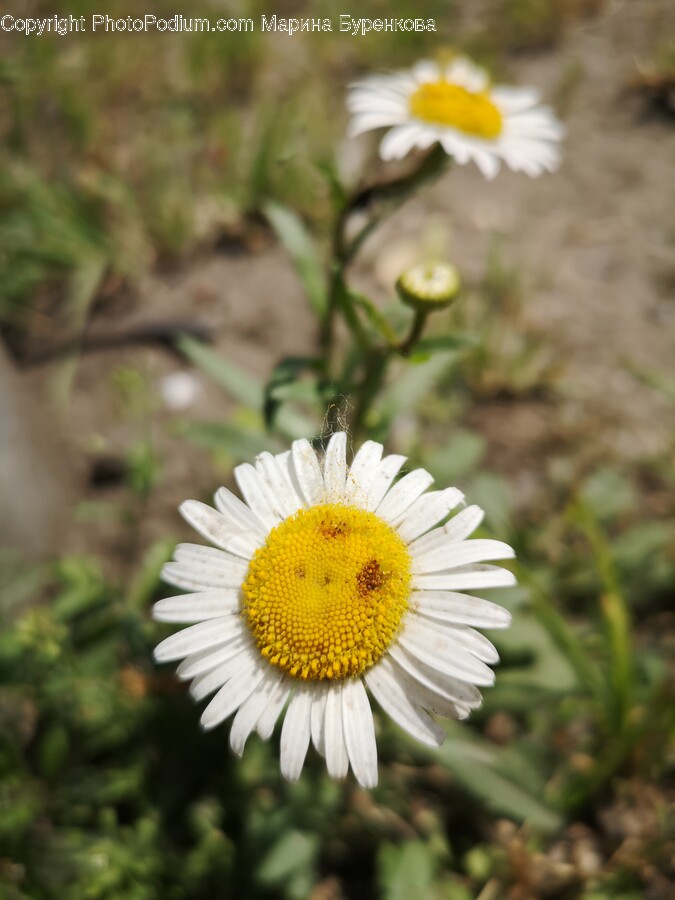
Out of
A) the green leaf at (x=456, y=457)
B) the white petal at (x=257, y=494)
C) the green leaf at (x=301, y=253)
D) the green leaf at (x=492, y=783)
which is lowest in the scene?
the green leaf at (x=492, y=783)

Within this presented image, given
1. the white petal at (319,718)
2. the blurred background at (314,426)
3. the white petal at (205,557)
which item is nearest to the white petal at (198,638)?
the white petal at (205,557)

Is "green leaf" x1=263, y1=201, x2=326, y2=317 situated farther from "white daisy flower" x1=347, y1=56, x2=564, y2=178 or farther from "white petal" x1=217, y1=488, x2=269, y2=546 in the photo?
"white petal" x1=217, y1=488, x2=269, y2=546

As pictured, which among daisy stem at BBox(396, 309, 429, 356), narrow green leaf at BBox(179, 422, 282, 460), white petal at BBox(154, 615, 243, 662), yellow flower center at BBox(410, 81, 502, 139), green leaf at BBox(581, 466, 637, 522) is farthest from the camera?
green leaf at BBox(581, 466, 637, 522)

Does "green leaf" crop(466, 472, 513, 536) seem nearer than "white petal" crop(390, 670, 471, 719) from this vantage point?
No

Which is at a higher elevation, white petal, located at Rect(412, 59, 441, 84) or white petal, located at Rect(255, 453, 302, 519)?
white petal, located at Rect(412, 59, 441, 84)

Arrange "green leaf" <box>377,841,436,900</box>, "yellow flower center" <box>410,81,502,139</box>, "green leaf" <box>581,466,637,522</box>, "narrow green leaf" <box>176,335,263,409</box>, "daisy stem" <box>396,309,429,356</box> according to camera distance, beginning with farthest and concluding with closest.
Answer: "green leaf" <box>581,466,637,522</box> → "narrow green leaf" <box>176,335,263,409</box> → "yellow flower center" <box>410,81,502,139</box> → "green leaf" <box>377,841,436,900</box> → "daisy stem" <box>396,309,429,356</box>

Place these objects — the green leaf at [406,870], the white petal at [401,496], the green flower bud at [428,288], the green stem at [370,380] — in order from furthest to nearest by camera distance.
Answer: the green stem at [370,380]
the green leaf at [406,870]
the green flower bud at [428,288]
the white petal at [401,496]

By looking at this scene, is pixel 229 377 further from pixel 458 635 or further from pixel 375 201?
pixel 458 635

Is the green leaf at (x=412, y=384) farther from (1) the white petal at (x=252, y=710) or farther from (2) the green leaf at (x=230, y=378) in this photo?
(1) the white petal at (x=252, y=710)

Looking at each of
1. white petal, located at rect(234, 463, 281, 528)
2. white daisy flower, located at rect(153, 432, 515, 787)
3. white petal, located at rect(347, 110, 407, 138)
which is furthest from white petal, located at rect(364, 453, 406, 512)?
white petal, located at rect(347, 110, 407, 138)
